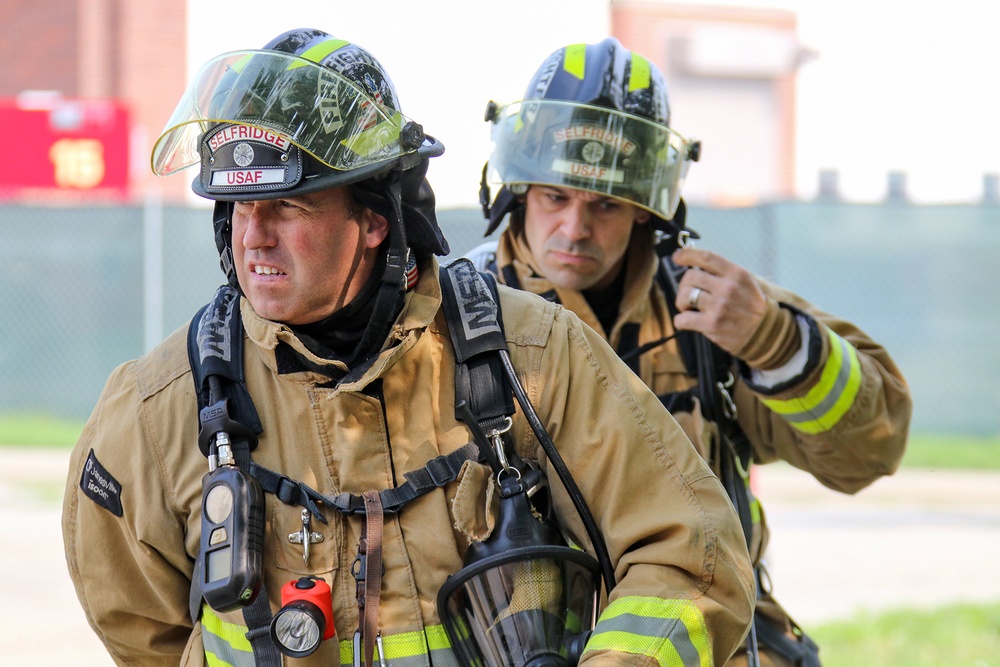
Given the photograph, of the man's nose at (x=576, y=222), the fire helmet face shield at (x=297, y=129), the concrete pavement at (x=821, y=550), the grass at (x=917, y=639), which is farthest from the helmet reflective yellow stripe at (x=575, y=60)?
the concrete pavement at (x=821, y=550)

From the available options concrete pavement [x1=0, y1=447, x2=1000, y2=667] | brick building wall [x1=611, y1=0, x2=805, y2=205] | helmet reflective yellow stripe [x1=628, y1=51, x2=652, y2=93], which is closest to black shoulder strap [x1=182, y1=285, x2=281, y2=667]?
helmet reflective yellow stripe [x1=628, y1=51, x2=652, y2=93]

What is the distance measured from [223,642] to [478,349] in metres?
0.74

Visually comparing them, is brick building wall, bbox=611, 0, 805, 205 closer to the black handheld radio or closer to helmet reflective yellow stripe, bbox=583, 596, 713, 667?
helmet reflective yellow stripe, bbox=583, 596, 713, 667

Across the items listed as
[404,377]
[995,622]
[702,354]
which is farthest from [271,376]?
[995,622]

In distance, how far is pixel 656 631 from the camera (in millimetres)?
2207

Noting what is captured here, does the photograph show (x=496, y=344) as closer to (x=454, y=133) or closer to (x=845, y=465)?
(x=845, y=465)

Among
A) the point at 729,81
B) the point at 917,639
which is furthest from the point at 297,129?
the point at 729,81

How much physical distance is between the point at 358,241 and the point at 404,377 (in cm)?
29

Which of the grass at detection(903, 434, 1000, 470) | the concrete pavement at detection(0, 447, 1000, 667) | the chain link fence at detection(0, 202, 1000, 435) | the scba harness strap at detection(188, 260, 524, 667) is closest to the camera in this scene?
the scba harness strap at detection(188, 260, 524, 667)

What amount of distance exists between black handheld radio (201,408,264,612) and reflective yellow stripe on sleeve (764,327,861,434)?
1463 mm

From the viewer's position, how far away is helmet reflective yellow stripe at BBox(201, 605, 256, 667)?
2283 mm

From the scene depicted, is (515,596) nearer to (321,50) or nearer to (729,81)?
(321,50)

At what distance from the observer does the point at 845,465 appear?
3270 millimetres

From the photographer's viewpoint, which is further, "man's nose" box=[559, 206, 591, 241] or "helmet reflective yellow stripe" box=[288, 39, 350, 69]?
"man's nose" box=[559, 206, 591, 241]
